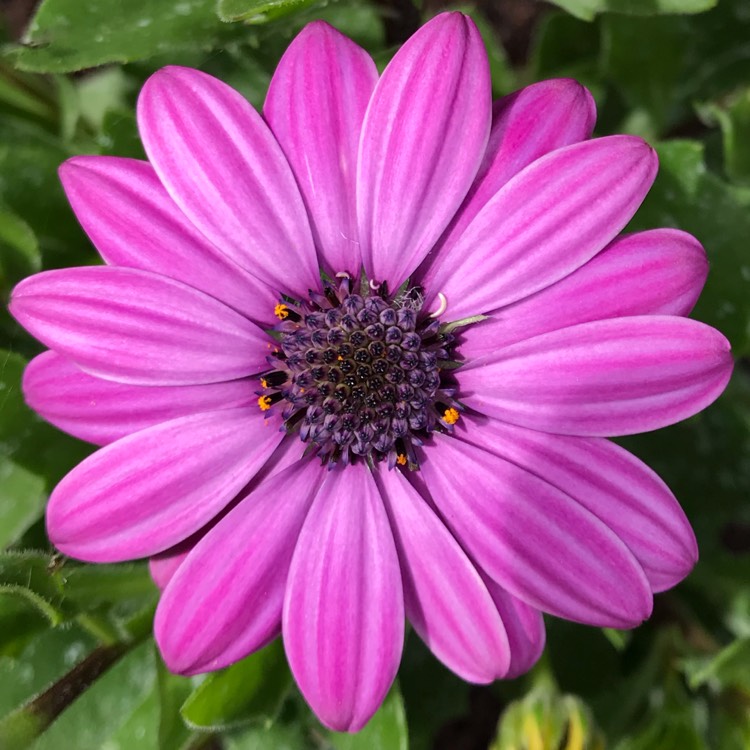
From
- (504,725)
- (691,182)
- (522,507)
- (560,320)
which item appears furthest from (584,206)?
(504,725)

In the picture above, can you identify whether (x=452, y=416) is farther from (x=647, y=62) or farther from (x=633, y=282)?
(x=647, y=62)

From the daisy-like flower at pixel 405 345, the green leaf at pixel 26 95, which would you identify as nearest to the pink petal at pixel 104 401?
the daisy-like flower at pixel 405 345

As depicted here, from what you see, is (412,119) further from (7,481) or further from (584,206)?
(7,481)

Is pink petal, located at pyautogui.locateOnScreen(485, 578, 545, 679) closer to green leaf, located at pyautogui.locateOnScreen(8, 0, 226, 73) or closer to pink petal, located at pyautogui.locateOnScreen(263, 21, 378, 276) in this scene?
pink petal, located at pyautogui.locateOnScreen(263, 21, 378, 276)

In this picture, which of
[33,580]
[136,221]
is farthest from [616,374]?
[33,580]

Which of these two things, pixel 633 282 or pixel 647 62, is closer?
pixel 633 282

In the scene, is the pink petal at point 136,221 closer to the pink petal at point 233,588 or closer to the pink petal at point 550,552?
the pink petal at point 233,588
